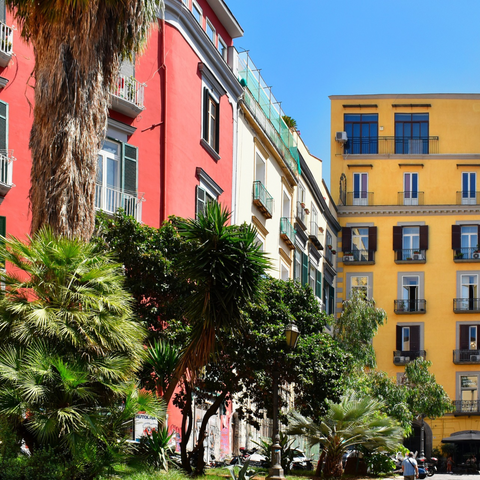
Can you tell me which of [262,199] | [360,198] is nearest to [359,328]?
[262,199]

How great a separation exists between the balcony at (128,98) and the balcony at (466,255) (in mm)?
33825

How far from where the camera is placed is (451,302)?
2120 inches

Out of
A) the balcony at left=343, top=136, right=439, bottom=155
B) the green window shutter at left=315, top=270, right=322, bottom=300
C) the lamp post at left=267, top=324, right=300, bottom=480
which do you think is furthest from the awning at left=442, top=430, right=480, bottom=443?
the lamp post at left=267, top=324, right=300, bottom=480

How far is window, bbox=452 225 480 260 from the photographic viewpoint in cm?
5406

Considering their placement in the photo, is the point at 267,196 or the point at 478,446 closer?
the point at 267,196

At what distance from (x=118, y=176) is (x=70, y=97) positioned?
319 inches

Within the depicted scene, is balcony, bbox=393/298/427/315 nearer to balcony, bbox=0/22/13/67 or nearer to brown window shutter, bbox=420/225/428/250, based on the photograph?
brown window shutter, bbox=420/225/428/250

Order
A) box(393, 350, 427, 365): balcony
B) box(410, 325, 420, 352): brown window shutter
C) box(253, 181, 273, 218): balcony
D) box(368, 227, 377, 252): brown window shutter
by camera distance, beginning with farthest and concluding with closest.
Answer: box(368, 227, 377, 252): brown window shutter → box(410, 325, 420, 352): brown window shutter → box(393, 350, 427, 365): balcony → box(253, 181, 273, 218): balcony

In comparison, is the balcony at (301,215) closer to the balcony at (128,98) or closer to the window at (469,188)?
the window at (469,188)

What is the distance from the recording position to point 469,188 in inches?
2192

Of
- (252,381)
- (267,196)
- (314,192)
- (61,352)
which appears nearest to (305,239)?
(314,192)

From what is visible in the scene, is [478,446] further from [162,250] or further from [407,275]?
[162,250]

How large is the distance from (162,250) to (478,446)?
126 ft

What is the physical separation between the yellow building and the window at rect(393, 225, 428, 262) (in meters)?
0.06
